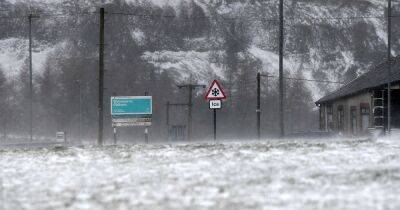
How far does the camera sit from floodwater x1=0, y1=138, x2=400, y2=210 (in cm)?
948

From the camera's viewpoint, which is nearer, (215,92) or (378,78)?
(215,92)

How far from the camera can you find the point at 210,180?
11625 millimetres

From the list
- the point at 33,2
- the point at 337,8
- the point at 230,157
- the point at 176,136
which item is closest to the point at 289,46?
the point at 337,8

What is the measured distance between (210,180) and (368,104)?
32533 mm

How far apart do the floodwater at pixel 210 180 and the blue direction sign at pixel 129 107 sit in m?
20.5

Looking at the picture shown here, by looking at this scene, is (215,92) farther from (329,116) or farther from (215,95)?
(329,116)

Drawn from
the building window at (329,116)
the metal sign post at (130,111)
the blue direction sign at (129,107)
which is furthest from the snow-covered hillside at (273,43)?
the metal sign post at (130,111)

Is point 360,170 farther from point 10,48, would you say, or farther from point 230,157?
point 10,48

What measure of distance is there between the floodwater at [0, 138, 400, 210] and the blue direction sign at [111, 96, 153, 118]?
20508 mm

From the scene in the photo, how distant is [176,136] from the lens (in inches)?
1977

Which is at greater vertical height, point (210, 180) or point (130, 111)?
point (130, 111)

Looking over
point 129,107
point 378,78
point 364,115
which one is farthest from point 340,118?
point 129,107

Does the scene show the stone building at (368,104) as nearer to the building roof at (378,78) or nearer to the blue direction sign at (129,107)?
the building roof at (378,78)

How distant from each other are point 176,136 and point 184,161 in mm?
35040
